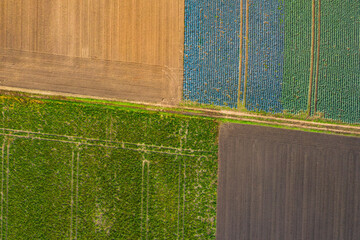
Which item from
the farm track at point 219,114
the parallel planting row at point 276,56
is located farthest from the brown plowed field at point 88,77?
the parallel planting row at point 276,56

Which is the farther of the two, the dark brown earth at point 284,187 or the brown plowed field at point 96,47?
the brown plowed field at point 96,47

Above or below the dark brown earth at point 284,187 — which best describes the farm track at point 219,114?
above

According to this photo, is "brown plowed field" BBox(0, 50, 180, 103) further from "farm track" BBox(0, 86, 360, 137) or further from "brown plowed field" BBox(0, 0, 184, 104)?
"farm track" BBox(0, 86, 360, 137)

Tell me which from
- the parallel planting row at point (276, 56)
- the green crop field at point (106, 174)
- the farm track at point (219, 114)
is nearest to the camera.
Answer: the green crop field at point (106, 174)

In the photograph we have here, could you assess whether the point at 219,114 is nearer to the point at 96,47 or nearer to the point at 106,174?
the point at 106,174

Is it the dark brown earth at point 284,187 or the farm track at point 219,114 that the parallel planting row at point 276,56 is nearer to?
the farm track at point 219,114

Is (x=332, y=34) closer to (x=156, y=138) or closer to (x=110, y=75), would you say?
(x=156, y=138)

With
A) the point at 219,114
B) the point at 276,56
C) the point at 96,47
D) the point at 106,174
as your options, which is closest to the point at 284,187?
the point at 219,114
